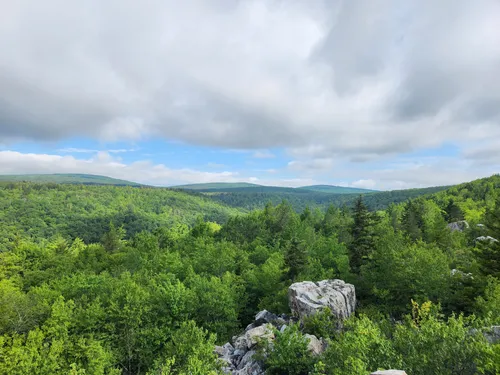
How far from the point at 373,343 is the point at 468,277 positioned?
23.7 metres

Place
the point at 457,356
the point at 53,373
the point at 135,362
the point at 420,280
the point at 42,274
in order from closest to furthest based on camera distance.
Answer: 1. the point at 457,356
2. the point at 53,373
3. the point at 135,362
4. the point at 420,280
5. the point at 42,274

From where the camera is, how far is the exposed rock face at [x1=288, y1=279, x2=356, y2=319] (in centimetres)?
3512

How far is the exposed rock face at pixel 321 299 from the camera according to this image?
35.1m

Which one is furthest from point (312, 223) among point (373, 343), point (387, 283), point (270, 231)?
point (373, 343)

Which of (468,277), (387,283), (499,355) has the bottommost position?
(387,283)

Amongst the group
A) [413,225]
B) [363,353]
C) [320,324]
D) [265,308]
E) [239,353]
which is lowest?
[265,308]

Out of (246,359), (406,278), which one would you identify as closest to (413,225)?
(406,278)

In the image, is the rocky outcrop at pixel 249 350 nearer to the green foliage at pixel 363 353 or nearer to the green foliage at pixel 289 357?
the green foliage at pixel 289 357

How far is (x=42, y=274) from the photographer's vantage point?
59750 millimetres

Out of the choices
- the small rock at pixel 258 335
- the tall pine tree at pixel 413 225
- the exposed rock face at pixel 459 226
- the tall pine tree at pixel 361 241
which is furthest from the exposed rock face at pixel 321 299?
the exposed rock face at pixel 459 226

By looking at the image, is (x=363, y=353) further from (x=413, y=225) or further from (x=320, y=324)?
(x=413, y=225)

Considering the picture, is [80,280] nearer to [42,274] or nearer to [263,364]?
[42,274]

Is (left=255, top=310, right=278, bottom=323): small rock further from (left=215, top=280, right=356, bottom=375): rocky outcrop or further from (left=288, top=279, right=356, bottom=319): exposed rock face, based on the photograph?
(left=288, top=279, right=356, bottom=319): exposed rock face

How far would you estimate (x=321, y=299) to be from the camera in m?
36.0
